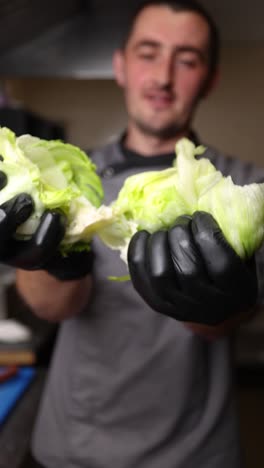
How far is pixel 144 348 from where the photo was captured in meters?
0.83

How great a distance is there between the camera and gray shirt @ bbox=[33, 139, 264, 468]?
80 cm

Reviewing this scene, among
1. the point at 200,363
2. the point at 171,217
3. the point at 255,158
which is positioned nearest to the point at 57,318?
the point at 200,363

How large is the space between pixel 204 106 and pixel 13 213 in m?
1.21

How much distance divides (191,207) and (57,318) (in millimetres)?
422

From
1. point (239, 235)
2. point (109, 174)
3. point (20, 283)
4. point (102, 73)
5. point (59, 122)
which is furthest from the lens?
point (59, 122)

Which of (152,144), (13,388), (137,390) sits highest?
(152,144)

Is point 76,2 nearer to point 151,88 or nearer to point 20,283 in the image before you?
point 151,88

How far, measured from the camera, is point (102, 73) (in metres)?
1.01

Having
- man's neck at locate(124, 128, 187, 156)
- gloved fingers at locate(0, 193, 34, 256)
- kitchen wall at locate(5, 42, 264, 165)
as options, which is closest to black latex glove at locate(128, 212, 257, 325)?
gloved fingers at locate(0, 193, 34, 256)

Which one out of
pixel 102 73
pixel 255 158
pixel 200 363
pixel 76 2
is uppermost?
pixel 76 2

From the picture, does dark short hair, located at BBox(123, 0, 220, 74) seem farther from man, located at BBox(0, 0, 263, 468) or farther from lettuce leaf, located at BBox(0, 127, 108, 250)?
lettuce leaf, located at BBox(0, 127, 108, 250)

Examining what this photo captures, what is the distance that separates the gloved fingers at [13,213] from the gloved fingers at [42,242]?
0.05 feet

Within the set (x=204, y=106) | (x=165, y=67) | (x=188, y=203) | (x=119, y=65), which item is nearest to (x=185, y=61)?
(x=165, y=67)

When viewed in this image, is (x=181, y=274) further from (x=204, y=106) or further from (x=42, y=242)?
(x=204, y=106)
